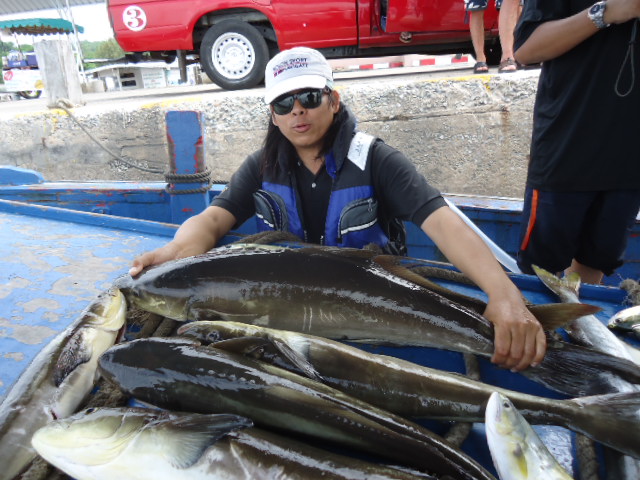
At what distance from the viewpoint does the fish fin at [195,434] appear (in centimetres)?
108

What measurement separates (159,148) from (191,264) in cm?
508

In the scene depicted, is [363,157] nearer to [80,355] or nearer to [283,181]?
[283,181]

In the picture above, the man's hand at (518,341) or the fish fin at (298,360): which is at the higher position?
the fish fin at (298,360)

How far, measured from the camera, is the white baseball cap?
2.31 meters

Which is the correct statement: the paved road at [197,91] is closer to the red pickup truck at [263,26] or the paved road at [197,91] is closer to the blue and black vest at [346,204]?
the red pickup truck at [263,26]

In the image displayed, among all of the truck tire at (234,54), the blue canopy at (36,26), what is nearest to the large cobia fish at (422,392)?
the truck tire at (234,54)

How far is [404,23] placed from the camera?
22.0ft

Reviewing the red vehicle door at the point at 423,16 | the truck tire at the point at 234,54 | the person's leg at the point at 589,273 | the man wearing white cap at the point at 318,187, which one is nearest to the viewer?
the man wearing white cap at the point at 318,187

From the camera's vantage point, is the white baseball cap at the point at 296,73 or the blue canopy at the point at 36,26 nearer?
the white baseball cap at the point at 296,73

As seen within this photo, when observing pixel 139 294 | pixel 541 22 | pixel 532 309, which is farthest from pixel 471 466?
pixel 541 22

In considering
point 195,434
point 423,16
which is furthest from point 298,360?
point 423,16

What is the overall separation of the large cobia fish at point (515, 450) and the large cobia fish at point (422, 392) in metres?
0.15

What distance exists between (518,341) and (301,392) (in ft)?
2.63

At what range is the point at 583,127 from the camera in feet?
7.98
